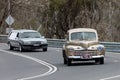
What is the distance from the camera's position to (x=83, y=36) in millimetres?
22828

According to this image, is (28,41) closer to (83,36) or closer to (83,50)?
(83,36)

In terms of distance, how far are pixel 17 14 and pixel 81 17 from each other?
20435 mm

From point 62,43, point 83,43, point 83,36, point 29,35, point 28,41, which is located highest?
point 83,36

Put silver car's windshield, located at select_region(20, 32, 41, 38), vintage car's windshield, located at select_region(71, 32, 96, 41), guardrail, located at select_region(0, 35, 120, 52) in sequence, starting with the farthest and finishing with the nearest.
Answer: silver car's windshield, located at select_region(20, 32, 41, 38) < guardrail, located at select_region(0, 35, 120, 52) < vintage car's windshield, located at select_region(71, 32, 96, 41)

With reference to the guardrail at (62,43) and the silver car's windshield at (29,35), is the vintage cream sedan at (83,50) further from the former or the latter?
the silver car's windshield at (29,35)

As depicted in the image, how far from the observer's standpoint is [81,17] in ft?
176

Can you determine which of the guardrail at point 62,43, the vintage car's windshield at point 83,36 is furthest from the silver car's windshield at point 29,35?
the vintage car's windshield at point 83,36

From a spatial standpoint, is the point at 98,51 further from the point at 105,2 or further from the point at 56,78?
the point at 105,2

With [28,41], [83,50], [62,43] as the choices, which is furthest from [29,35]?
[83,50]

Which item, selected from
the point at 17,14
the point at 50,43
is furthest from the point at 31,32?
the point at 17,14

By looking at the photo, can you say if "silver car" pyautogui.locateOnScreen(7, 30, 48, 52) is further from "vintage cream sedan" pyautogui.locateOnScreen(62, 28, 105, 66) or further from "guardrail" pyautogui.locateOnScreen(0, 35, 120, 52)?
"vintage cream sedan" pyautogui.locateOnScreen(62, 28, 105, 66)

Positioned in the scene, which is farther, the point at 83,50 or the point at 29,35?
the point at 29,35

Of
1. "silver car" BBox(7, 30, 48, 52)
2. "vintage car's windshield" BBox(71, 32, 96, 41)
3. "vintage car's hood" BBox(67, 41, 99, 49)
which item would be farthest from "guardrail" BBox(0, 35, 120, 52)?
"vintage car's hood" BBox(67, 41, 99, 49)

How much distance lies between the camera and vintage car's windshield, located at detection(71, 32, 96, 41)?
22.8 metres
